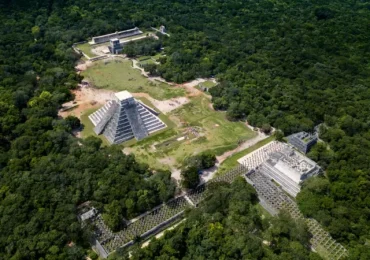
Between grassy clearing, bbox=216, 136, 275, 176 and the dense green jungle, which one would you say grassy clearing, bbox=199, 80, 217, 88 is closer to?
the dense green jungle

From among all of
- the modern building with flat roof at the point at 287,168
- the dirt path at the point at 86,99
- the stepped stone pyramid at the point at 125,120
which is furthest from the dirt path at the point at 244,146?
the dirt path at the point at 86,99

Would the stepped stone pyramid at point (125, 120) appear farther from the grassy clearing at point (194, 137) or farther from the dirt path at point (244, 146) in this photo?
the dirt path at point (244, 146)

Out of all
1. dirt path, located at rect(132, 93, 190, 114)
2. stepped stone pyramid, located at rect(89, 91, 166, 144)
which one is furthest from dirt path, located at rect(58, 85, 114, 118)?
dirt path, located at rect(132, 93, 190, 114)

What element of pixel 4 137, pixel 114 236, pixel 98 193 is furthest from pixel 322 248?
pixel 4 137

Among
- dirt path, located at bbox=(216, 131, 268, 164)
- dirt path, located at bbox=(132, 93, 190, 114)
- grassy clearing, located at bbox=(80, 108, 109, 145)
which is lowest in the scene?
dirt path, located at bbox=(216, 131, 268, 164)

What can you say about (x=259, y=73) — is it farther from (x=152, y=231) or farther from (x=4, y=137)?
(x=4, y=137)

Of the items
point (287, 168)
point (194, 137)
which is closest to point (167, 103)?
point (194, 137)
